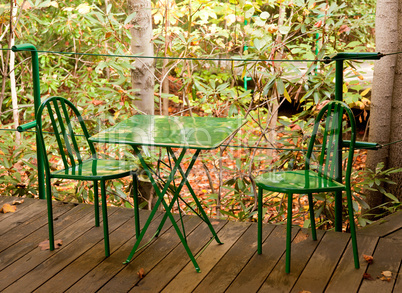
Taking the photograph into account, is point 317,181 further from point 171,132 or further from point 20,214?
point 20,214

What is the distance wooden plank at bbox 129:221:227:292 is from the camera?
248cm

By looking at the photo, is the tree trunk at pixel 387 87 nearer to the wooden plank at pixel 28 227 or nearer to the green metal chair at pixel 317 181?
the green metal chair at pixel 317 181

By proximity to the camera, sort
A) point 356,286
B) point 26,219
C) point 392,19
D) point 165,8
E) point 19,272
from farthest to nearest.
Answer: point 165,8 < point 392,19 < point 26,219 < point 19,272 < point 356,286

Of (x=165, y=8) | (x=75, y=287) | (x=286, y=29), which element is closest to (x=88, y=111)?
(x=165, y=8)

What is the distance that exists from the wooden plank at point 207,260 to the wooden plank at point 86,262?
0.39m

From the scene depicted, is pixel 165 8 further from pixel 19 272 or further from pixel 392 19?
pixel 19 272

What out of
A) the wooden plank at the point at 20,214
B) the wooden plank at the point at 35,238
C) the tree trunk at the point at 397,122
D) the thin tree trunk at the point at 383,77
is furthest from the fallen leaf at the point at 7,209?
the tree trunk at the point at 397,122

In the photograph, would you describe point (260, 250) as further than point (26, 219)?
No

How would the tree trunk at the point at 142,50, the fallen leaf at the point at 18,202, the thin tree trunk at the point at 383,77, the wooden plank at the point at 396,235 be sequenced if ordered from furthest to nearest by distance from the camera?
the tree trunk at the point at 142,50
the thin tree trunk at the point at 383,77
the fallen leaf at the point at 18,202
the wooden plank at the point at 396,235

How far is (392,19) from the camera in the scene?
381 centimetres

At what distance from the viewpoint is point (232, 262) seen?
2.70 m

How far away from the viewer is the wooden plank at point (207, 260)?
2473 mm

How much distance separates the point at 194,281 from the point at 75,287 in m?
0.58

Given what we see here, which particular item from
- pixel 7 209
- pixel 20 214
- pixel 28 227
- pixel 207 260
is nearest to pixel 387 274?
pixel 207 260
